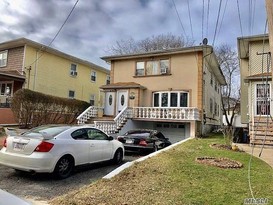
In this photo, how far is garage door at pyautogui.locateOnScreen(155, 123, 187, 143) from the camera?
771 inches

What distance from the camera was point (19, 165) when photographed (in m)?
6.65

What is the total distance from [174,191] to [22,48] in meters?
22.1

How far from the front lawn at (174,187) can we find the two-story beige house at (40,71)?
1709 centimetres

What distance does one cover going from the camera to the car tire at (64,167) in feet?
22.4

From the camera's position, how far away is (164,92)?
2064cm

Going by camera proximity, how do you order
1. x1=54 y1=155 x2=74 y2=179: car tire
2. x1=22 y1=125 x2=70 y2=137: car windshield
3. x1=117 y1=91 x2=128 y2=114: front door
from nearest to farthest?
x1=54 y1=155 x2=74 y2=179: car tire → x1=22 y1=125 x2=70 y2=137: car windshield → x1=117 y1=91 x2=128 y2=114: front door

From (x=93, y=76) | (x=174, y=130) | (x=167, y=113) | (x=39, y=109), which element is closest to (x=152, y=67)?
(x=167, y=113)

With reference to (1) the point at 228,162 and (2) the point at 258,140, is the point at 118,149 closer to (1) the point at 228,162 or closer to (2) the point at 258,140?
(1) the point at 228,162

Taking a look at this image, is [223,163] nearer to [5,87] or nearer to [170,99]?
[170,99]

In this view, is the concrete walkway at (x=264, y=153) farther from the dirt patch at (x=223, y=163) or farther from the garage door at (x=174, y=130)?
the garage door at (x=174, y=130)

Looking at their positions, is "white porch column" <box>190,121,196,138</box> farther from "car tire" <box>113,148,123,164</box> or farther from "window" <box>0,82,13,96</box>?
"window" <box>0,82,13,96</box>

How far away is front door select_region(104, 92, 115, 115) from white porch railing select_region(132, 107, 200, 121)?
2832 mm

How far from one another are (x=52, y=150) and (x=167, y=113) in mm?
12842

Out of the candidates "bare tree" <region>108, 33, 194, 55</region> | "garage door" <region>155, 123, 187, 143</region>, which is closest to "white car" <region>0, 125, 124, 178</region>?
"garage door" <region>155, 123, 187, 143</region>
